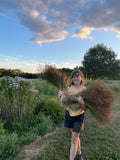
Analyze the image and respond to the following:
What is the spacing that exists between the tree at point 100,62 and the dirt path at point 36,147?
24.5 meters

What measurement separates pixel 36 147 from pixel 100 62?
2745 centimetres

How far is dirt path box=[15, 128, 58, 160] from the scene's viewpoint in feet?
8.34

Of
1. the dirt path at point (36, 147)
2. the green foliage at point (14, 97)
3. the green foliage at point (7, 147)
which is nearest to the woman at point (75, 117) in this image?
the dirt path at point (36, 147)

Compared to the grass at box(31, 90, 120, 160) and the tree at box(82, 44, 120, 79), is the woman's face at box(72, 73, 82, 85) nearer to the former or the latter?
the grass at box(31, 90, 120, 160)

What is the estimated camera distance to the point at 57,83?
2.83 m

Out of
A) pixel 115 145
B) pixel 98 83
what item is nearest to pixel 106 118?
pixel 98 83

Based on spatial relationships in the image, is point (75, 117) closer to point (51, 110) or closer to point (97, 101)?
point (97, 101)

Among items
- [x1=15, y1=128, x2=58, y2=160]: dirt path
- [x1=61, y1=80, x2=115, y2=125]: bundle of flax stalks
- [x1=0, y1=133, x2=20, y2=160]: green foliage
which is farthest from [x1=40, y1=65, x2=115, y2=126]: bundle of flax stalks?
[x1=0, y1=133, x2=20, y2=160]: green foliage

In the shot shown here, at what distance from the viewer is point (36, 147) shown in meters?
2.84

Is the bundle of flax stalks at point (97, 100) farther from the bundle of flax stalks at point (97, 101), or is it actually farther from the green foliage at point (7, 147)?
the green foliage at point (7, 147)

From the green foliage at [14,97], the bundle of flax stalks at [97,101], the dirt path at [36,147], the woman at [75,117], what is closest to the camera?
the bundle of flax stalks at [97,101]

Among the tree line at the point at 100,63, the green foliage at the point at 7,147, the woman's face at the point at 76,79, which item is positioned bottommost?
the green foliage at the point at 7,147

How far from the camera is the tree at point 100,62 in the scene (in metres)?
27.2

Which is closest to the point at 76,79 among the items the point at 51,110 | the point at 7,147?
the point at 7,147
